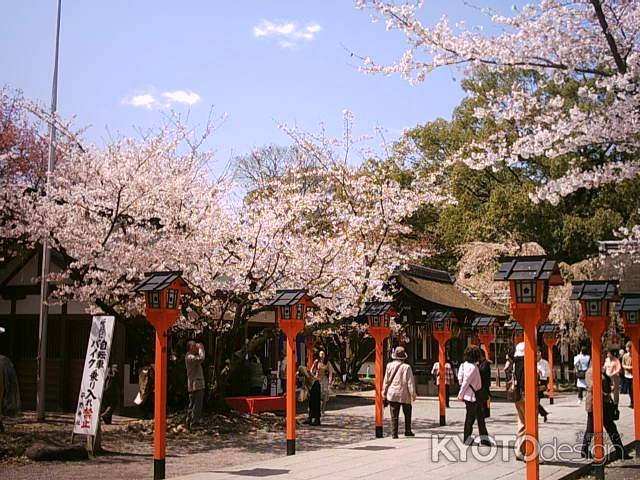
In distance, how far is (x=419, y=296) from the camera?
24.1 meters

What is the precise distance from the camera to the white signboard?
11.6 metres

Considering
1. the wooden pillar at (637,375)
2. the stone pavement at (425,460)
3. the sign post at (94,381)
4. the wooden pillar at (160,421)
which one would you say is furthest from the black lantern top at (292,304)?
the wooden pillar at (637,375)

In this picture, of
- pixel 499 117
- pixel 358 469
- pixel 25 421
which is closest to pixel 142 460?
pixel 358 469

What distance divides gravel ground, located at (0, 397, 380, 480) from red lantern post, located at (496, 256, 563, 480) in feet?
16.2

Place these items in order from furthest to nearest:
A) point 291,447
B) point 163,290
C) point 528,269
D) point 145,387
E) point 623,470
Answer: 1. point 145,387
2. point 291,447
3. point 623,470
4. point 163,290
5. point 528,269

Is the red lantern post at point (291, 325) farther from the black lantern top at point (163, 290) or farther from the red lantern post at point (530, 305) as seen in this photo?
the red lantern post at point (530, 305)

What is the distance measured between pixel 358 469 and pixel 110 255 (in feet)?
21.8

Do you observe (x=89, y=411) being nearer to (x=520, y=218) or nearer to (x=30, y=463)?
(x=30, y=463)

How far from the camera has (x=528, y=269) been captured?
9086mm

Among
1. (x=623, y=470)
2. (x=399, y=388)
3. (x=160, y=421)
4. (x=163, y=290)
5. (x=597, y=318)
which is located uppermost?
(x=163, y=290)

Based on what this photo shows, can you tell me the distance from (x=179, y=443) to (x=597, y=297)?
8.01m

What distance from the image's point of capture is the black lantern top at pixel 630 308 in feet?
37.6

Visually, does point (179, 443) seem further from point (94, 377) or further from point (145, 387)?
point (94, 377)

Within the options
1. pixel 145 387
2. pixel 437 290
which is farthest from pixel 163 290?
pixel 437 290
